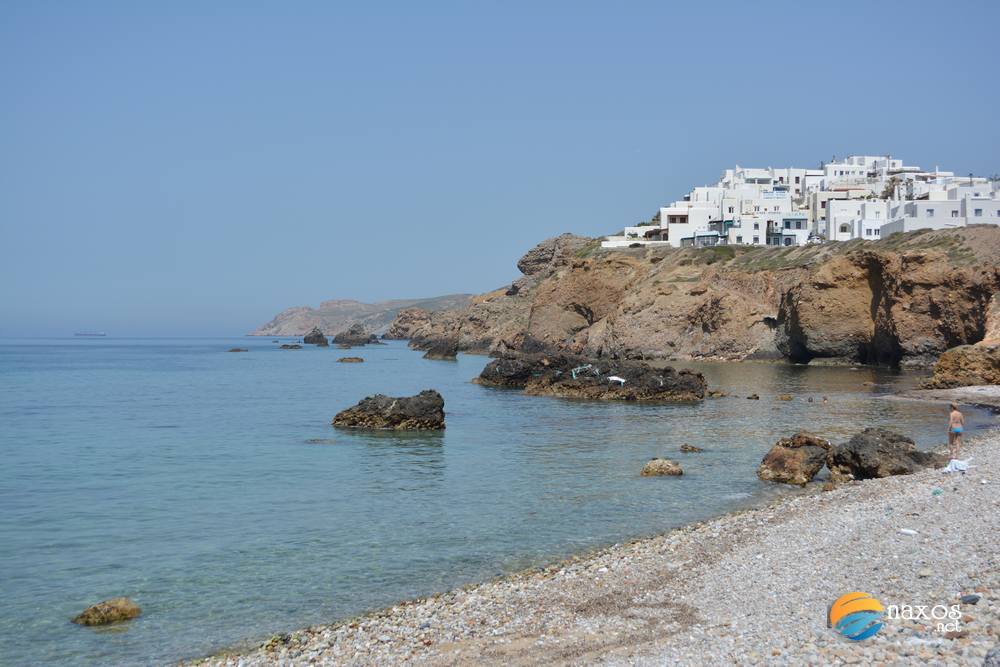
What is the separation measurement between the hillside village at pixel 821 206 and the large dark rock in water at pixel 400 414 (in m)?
63.0

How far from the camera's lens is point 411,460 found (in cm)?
2708

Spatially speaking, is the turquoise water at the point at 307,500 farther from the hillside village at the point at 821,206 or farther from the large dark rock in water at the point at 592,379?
the hillside village at the point at 821,206

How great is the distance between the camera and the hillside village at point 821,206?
82000 millimetres

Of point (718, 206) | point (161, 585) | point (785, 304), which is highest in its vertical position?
point (718, 206)

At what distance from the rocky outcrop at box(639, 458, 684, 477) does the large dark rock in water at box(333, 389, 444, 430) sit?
12870 millimetres

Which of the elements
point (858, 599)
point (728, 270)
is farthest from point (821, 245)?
point (858, 599)

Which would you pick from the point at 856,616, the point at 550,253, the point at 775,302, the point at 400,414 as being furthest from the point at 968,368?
the point at 550,253

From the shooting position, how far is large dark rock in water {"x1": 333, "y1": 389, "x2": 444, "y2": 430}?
3447cm

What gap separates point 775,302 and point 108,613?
79219mm

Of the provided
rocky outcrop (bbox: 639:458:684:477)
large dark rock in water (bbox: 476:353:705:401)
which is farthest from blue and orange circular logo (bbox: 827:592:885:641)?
large dark rock in water (bbox: 476:353:705:401)

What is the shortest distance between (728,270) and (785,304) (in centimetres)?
1208

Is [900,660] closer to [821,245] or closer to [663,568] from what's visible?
[663,568]

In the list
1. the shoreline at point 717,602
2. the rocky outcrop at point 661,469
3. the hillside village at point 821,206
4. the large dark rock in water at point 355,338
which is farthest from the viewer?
the large dark rock in water at point 355,338

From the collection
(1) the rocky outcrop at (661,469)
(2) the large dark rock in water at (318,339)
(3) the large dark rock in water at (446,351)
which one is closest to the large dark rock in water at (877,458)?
(1) the rocky outcrop at (661,469)
